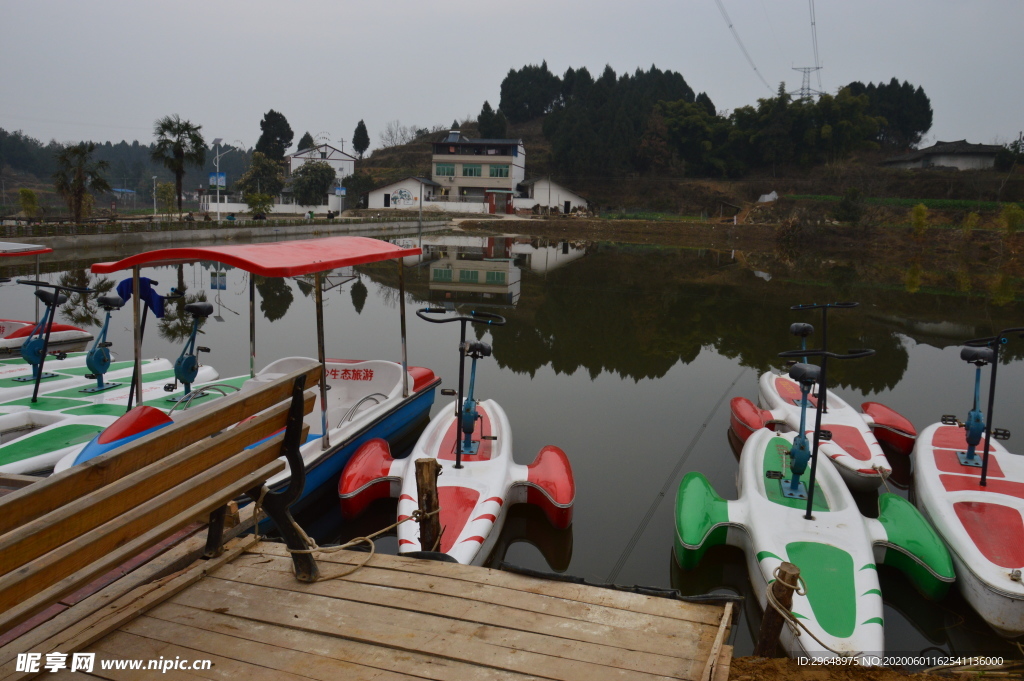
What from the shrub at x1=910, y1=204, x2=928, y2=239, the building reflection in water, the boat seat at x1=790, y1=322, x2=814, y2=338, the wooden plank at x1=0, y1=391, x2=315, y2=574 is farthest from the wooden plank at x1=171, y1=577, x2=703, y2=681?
the shrub at x1=910, y1=204, x2=928, y2=239

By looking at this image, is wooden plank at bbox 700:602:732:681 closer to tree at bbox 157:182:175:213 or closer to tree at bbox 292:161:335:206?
tree at bbox 157:182:175:213

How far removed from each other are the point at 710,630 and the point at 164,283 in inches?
889

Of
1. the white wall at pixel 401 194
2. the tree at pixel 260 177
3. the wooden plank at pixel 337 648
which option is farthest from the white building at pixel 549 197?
the wooden plank at pixel 337 648

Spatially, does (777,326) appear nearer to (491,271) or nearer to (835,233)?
(491,271)

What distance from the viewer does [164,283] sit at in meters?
21.5

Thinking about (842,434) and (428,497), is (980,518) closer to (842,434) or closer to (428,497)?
(842,434)

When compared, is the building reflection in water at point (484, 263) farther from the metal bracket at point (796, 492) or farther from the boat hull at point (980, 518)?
the metal bracket at point (796, 492)

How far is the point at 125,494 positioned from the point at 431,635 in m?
1.24

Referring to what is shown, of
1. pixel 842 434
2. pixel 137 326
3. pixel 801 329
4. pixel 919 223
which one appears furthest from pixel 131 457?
pixel 919 223

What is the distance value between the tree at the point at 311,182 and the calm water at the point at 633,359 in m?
33.7

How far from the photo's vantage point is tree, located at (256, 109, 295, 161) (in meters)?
68.2

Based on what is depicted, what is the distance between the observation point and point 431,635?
8.66 feet

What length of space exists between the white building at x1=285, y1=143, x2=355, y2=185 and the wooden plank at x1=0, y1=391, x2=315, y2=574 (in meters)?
72.2

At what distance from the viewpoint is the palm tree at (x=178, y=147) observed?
3475cm
